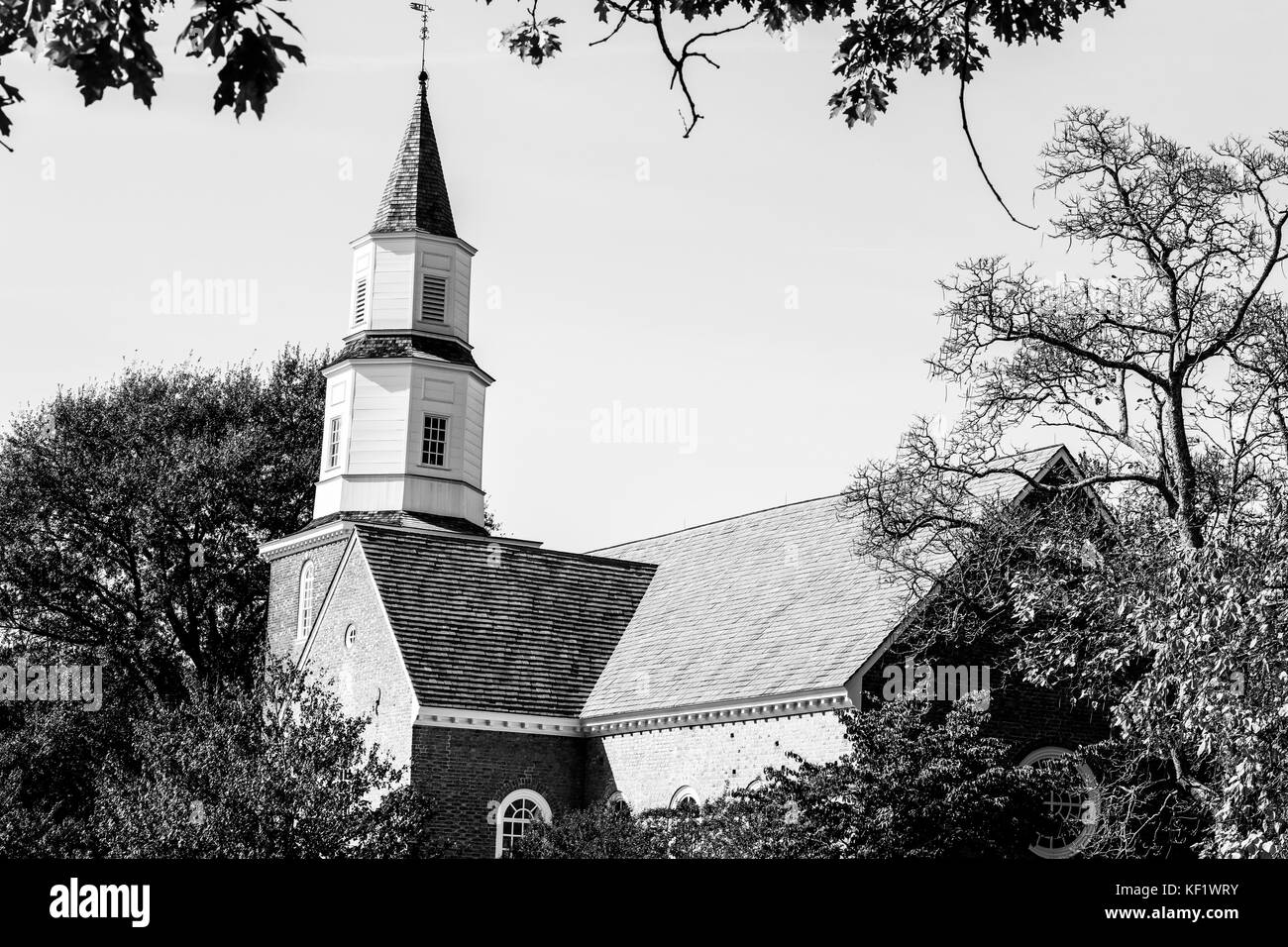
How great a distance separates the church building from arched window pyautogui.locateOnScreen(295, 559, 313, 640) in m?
0.07

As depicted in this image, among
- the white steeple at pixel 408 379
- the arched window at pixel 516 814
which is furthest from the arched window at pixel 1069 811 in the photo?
the white steeple at pixel 408 379

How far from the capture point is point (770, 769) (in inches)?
989

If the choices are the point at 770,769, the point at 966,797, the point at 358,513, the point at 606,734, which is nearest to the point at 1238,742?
the point at 966,797

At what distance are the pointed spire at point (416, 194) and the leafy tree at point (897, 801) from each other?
21990 mm

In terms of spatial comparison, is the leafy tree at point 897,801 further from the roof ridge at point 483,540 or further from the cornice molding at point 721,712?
the roof ridge at point 483,540

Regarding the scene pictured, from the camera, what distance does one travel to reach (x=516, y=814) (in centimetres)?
3444

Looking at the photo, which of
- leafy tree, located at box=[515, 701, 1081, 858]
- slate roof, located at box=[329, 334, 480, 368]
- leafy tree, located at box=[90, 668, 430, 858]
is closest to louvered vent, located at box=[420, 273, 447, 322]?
slate roof, located at box=[329, 334, 480, 368]

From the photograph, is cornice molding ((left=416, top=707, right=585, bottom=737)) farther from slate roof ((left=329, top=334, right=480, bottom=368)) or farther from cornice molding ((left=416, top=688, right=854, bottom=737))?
slate roof ((left=329, top=334, right=480, bottom=368))

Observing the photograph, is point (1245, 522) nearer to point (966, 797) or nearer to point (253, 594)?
point (966, 797)

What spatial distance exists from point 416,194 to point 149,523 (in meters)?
15.8

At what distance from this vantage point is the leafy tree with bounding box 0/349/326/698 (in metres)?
52.0

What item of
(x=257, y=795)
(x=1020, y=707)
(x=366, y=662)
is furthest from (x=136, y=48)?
(x=366, y=662)

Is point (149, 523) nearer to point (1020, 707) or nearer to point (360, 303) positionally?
point (360, 303)
